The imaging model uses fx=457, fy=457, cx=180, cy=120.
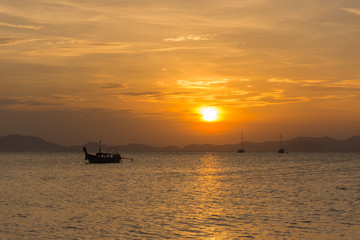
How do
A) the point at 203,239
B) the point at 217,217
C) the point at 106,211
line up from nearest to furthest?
the point at 203,239, the point at 217,217, the point at 106,211

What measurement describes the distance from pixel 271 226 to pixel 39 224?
20.3m

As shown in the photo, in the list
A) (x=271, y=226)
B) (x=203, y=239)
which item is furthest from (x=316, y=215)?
(x=203, y=239)

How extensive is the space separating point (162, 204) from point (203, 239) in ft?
69.1

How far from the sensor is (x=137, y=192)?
6969 cm

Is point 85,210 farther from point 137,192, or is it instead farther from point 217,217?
point 137,192

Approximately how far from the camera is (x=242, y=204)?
55.2 metres

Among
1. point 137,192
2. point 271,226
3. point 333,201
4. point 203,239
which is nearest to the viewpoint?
point 203,239

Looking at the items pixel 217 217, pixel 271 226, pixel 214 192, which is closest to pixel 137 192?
pixel 214 192

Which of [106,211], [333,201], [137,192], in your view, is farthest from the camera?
[137,192]

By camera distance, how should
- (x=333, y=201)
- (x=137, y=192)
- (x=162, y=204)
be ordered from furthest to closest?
(x=137, y=192) → (x=333, y=201) → (x=162, y=204)

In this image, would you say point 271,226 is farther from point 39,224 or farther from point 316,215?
point 39,224

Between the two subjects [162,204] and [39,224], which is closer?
[39,224]

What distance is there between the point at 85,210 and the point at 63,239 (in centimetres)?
1487

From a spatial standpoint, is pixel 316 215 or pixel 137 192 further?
pixel 137 192
